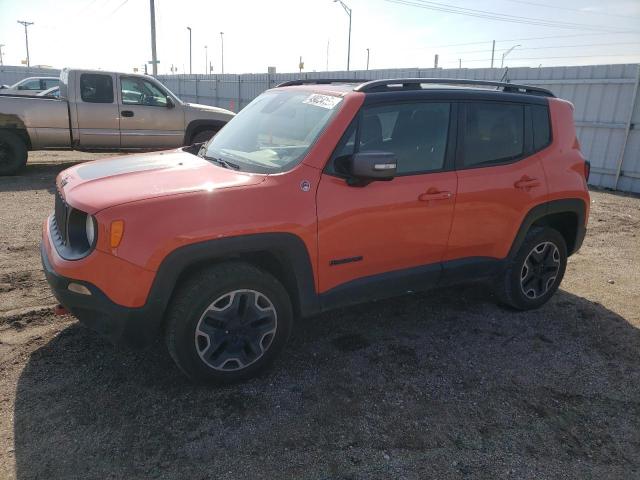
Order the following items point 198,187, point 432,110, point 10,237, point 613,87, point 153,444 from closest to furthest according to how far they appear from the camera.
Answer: point 153,444 < point 198,187 < point 432,110 < point 10,237 < point 613,87

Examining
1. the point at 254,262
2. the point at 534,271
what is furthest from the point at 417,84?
the point at 534,271

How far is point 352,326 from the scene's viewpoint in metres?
4.02

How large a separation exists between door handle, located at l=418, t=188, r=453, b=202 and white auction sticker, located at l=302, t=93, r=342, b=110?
34.0 inches

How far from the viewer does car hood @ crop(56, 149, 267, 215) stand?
111 inches

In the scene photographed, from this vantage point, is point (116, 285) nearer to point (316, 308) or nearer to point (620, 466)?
point (316, 308)

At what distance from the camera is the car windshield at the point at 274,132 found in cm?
328

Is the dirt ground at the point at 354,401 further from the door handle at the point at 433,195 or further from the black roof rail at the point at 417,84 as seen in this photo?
the black roof rail at the point at 417,84

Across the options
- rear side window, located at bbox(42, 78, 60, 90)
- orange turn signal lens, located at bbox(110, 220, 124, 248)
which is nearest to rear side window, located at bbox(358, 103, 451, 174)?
orange turn signal lens, located at bbox(110, 220, 124, 248)

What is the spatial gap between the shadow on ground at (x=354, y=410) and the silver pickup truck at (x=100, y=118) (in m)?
7.06

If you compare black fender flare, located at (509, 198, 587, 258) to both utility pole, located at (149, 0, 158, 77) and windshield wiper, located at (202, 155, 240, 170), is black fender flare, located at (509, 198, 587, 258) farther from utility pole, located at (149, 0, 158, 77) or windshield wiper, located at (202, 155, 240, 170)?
utility pole, located at (149, 0, 158, 77)

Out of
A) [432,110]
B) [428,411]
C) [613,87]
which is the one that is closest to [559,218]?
[432,110]

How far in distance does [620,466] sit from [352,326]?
77.4 inches

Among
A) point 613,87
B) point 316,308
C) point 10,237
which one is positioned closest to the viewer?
point 316,308

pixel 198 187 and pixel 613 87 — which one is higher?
pixel 613 87
